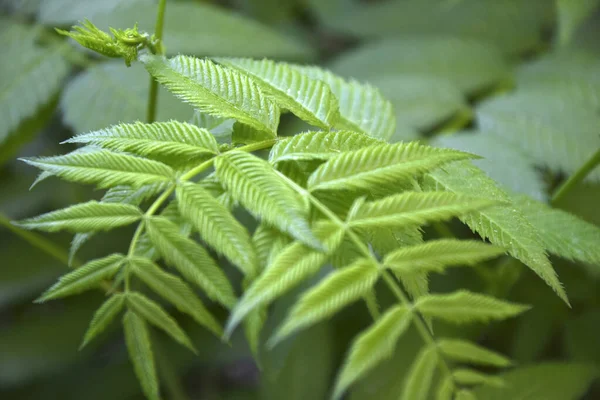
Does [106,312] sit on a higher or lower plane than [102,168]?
lower

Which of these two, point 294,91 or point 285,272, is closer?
point 285,272

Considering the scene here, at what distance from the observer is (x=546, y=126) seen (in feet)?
4.31

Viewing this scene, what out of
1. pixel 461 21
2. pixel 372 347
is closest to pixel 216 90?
pixel 372 347

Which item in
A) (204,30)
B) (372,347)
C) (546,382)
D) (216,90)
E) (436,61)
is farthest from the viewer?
(436,61)

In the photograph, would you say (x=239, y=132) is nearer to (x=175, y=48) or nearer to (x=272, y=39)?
(x=175, y=48)

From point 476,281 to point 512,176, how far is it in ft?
1.69

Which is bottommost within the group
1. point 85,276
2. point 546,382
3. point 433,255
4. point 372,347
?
point 546,382

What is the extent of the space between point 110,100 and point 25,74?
0.27 metres

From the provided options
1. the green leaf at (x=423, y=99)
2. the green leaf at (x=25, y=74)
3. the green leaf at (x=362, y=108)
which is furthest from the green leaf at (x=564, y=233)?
the green leaf at (x=25, y=74)

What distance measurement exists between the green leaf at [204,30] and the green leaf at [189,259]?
83 centimetres

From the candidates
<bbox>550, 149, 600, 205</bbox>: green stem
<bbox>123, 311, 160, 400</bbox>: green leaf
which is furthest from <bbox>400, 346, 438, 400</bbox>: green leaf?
<bbox>550, 149, 600, 205</bbox>: green stem

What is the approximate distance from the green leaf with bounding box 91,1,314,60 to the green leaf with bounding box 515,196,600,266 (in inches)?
35.9

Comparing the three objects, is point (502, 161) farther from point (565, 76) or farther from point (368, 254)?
point (368, 254)

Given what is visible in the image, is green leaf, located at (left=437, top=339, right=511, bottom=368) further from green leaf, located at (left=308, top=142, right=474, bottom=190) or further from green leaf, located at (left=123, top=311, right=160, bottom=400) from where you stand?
green leaf, located at (left=123, top=311, right=160, bottom=400)
